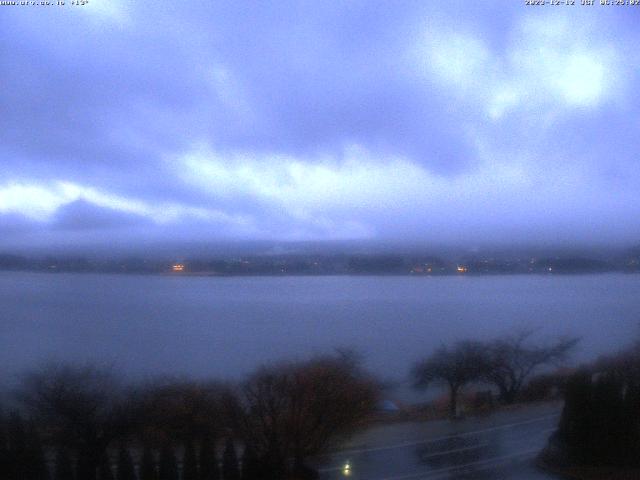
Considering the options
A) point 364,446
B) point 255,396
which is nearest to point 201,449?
point 255,396

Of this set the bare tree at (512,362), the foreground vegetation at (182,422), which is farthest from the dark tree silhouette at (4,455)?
the bare tree at (512,362)

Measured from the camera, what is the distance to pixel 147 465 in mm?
3324

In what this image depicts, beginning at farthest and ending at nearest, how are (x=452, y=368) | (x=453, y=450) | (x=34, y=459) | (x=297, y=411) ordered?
(x=452, y=368) → (x=453, y=450) → (x=297, y=411) → (x=34, y=459)

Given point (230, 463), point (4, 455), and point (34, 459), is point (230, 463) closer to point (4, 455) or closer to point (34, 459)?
point (34, 459)

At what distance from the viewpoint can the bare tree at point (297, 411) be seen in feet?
11.4

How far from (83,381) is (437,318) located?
85.5 inches

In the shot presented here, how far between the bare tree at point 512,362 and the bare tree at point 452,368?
0.07 meters

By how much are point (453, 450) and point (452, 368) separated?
18.9 inches

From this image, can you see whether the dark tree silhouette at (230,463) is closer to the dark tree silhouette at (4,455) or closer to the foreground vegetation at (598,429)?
the dark tree silhouette at (4,455)

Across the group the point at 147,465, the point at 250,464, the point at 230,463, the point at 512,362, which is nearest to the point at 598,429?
the point at 512,362

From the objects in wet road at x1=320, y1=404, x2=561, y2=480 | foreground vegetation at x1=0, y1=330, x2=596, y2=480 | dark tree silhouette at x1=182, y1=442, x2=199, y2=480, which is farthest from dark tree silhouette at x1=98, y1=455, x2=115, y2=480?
wet road at x1=320, y1=404, x2=561, y2=480

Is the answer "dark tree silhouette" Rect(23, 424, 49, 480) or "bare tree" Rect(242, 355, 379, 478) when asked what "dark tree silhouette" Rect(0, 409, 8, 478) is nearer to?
"dark tree silhouette" Rect(23, 424, 49, 480)

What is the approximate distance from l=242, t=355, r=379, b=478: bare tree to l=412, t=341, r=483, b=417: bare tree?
40cm

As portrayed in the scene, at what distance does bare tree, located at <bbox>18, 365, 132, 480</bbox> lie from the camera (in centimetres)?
332
